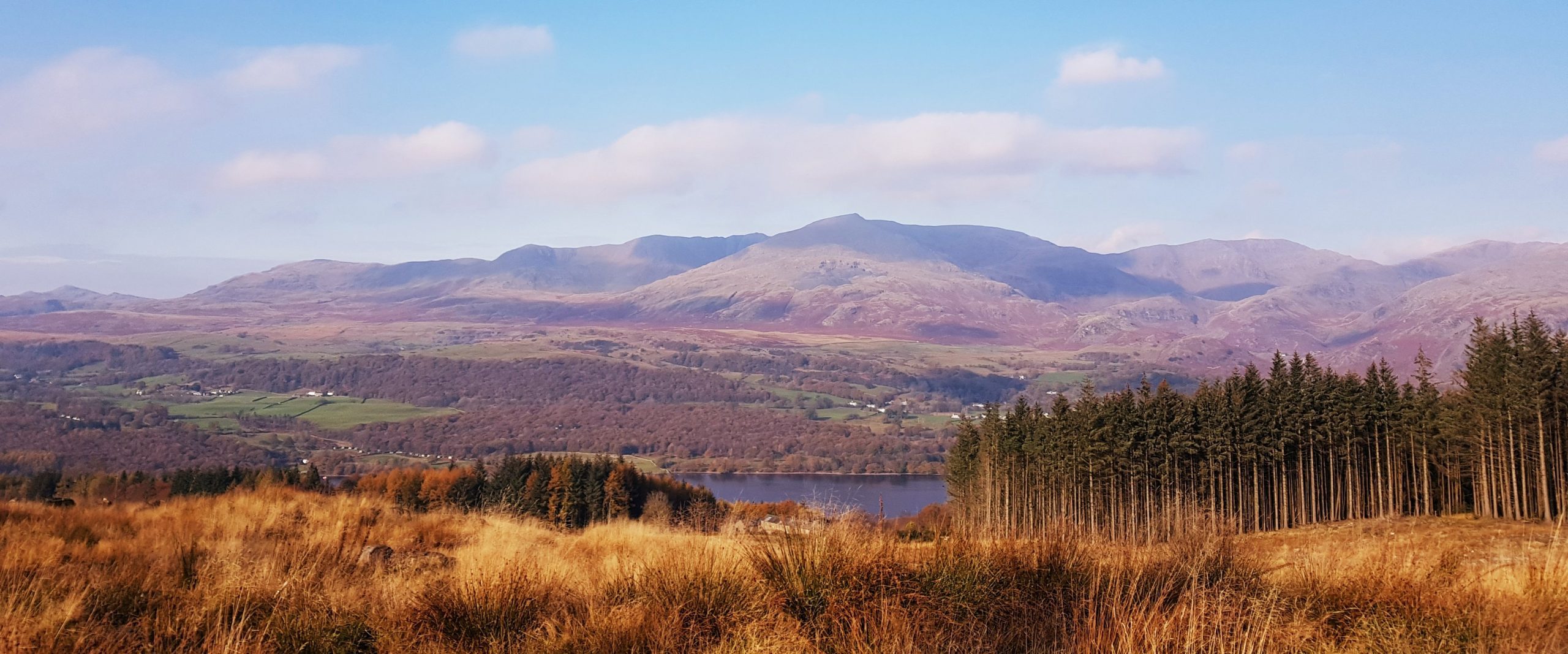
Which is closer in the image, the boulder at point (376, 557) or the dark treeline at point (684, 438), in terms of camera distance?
the boulder at point (376, 557)

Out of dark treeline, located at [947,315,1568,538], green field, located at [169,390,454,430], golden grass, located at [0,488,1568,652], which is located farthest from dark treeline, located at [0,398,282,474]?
golden grass, located at [0,488,1568,652]

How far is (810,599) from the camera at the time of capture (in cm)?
569

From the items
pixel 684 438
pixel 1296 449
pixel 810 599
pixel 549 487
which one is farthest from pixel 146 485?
pixel 684 438

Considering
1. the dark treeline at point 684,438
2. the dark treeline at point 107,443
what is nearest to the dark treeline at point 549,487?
the dark treeline at point 107,443

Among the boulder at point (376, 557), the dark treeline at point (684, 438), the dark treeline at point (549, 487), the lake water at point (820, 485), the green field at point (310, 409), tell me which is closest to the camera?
the boulder at point (376, 557)

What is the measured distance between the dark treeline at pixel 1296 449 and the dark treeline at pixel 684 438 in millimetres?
74714

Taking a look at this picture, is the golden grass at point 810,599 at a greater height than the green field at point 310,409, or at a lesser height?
greater

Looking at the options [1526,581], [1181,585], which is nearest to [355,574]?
[1181,585]

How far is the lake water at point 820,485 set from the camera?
88.4 meters

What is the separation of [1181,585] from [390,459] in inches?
4850

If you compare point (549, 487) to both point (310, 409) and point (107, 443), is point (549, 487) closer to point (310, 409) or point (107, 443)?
point (107, 443)

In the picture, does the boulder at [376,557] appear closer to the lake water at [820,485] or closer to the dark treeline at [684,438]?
the lake water at [820,485]

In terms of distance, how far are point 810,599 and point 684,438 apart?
511 ft

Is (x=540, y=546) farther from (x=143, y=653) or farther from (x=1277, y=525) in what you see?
(x=1277, y=525)
